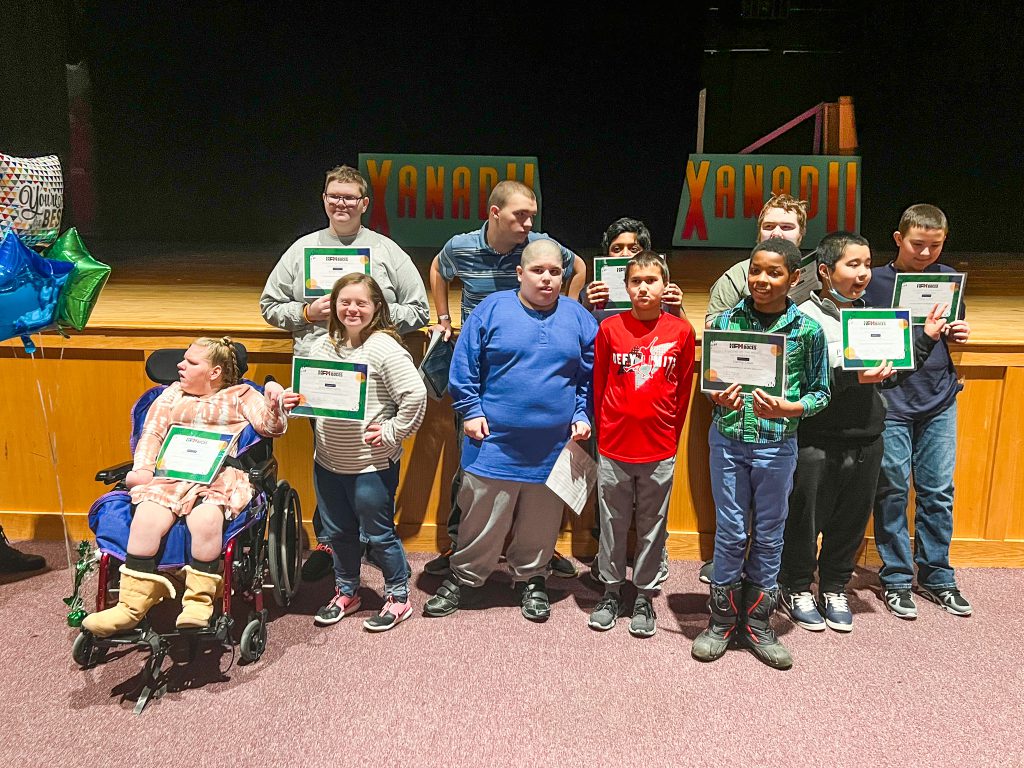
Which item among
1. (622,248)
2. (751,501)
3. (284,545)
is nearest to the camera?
(751,501)

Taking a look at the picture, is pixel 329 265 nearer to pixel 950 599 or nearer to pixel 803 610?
pixel 803 610

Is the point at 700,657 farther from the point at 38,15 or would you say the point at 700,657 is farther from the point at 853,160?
the point at 38,15

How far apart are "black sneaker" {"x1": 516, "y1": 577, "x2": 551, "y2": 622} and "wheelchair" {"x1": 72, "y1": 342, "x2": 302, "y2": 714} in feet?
2.58

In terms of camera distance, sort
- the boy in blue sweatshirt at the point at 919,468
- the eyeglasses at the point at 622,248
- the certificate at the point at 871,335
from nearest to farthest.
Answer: the certificate at the point at 871,335 < the boy in blue sweatshirt at the point at 919,468 < the eyeglasses at the point at 622,248

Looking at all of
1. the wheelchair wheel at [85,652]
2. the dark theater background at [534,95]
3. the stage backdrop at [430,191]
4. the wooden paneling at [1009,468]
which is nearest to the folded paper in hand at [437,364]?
the wheelchair wheel at [85,652]

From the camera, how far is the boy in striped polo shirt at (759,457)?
2434 millimetres

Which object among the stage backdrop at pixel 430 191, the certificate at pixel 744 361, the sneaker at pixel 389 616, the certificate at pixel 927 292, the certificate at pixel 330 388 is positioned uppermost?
the stage backdrop at pixel 430 191

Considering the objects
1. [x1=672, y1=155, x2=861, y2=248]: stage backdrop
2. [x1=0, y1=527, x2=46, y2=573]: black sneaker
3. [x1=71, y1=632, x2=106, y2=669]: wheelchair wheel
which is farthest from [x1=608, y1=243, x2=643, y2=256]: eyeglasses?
[x1=672, y1=155, x2=861, y2=248]: stage backdrop

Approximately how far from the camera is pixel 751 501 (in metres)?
2.62

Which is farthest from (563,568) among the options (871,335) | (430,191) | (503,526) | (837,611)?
(430,191)

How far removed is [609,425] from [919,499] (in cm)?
121

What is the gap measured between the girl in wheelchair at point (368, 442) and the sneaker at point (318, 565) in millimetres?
286

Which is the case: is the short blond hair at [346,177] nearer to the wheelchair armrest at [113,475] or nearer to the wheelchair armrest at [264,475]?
the wheelchair armrest at [264,475]

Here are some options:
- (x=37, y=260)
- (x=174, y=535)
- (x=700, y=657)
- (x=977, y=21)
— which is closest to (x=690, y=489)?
(x=700, y=657)
